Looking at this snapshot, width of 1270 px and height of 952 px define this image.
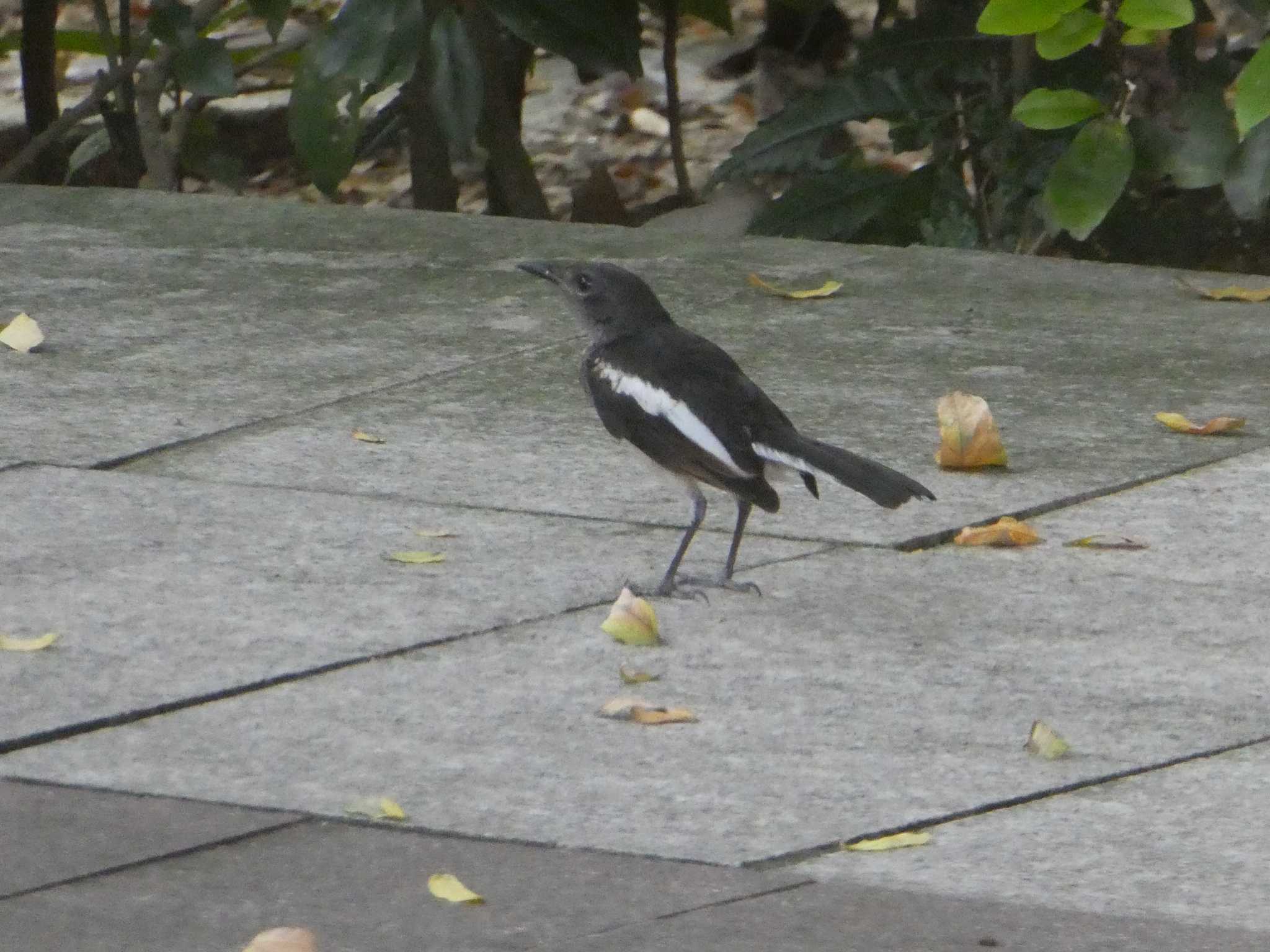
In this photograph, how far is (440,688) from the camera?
4719 mm

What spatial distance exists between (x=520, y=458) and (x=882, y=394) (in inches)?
46.2

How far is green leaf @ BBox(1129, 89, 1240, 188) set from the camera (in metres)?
8.12

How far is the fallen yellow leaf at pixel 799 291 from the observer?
8.09 meters

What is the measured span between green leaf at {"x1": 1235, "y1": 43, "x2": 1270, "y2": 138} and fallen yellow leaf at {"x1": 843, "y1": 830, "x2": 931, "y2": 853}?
12.0 ft

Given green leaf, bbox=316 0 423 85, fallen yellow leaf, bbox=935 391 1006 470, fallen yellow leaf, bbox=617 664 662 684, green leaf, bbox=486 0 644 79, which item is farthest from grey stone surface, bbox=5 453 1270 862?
green leaf, bbox=486 0 644 79

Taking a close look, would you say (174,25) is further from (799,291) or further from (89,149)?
(799,291)

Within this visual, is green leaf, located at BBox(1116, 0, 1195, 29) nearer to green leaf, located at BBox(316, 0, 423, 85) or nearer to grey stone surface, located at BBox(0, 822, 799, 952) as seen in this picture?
green leaf, located at BBox(316, 0, 423, 85)

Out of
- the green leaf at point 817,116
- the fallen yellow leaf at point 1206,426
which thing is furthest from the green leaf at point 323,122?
the fallen yellow leaf at point 1206,426

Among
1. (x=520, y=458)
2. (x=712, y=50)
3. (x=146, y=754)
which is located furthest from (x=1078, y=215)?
(x=712, y=50)

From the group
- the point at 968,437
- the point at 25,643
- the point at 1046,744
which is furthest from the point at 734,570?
the point at 25,643

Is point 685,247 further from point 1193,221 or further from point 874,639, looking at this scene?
point 874,639

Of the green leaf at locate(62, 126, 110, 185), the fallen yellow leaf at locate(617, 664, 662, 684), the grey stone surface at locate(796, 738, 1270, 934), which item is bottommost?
the green leaf at locate(62, 126, 110, 185)

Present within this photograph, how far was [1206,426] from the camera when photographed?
658cm

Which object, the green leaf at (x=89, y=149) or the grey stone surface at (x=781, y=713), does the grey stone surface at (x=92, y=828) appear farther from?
the green leaf at (x=89, y=149)
